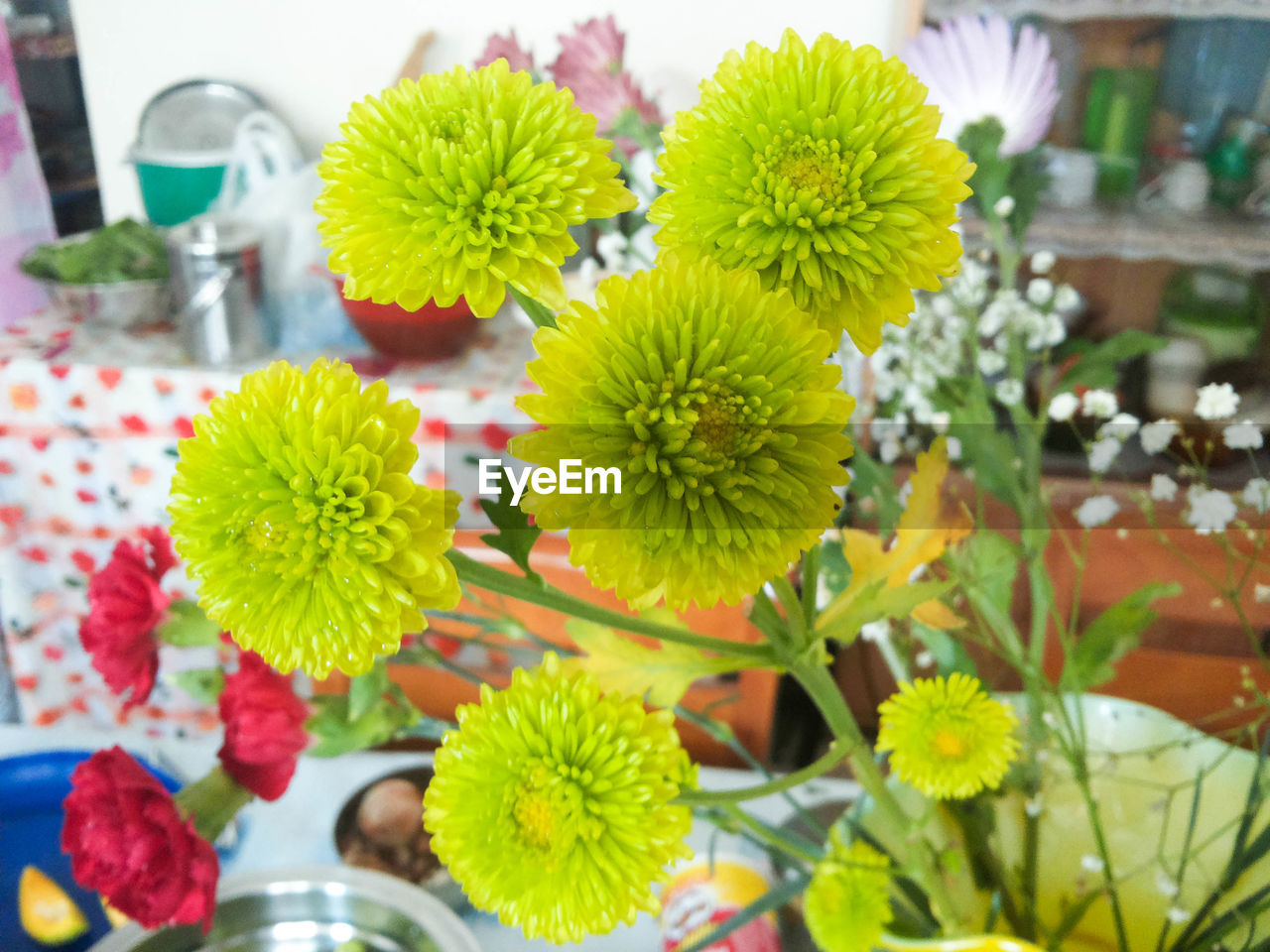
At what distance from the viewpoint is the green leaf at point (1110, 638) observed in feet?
0.96

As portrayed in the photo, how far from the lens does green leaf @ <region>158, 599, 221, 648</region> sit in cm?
28

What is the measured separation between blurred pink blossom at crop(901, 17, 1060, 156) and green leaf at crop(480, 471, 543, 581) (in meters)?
0.34

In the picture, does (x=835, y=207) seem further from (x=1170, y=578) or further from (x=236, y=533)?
(x=1170, y=578)

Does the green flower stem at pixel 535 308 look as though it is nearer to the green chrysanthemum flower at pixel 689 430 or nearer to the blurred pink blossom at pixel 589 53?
the green chrysanthemum flower at pixel 689 430

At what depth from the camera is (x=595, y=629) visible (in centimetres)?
21

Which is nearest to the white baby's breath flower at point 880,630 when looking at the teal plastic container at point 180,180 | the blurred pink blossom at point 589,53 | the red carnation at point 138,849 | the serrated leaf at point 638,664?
the serrated leaf at point 638,664

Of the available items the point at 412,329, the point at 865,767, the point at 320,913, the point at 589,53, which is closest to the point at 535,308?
the point at 865,767

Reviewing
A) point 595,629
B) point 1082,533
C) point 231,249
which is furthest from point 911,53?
point 231,249

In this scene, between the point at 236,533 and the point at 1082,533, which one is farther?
the point at 1082,533

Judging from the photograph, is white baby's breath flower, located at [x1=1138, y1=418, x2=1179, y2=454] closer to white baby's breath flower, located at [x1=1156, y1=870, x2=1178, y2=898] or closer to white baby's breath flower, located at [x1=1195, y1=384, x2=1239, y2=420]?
white baby's breath flower, located at [x1=1195, y1=384, x2=1239, y2=420]

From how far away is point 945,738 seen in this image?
227 millimetres

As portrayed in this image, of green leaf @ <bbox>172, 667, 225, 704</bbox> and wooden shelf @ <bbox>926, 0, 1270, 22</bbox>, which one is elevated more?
wooden shelf @ <bbox>926, 0, 1270, 22</bbox>

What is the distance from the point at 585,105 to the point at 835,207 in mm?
513

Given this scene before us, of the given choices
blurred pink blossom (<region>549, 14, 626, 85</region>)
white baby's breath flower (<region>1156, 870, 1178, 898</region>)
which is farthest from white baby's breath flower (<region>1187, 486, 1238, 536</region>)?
blurred pink blossom (<region>549, 14, 626, 85</region>)
